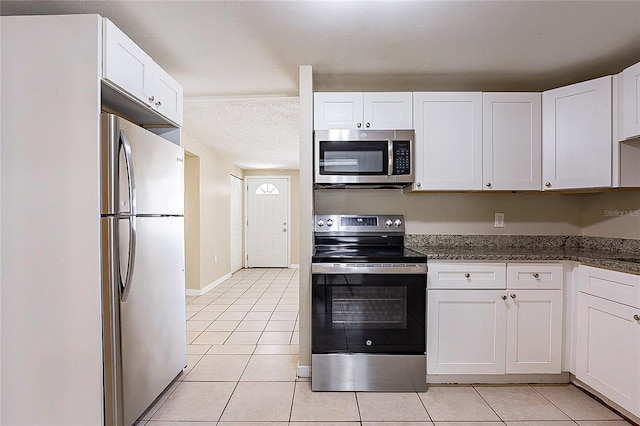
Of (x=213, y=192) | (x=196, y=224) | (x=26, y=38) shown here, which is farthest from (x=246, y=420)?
(x=213, y=192)

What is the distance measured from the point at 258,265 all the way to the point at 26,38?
6.11m

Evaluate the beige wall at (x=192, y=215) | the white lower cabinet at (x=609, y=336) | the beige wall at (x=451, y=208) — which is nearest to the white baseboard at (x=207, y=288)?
the beige wall at (x=192, y=215)

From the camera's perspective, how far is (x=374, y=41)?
6.72ft

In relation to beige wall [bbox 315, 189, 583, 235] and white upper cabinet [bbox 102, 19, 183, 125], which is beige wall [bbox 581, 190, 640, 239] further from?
white upper cabinet [bbox 102, 19, 183, 125]

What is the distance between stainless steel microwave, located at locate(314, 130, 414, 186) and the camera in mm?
2383

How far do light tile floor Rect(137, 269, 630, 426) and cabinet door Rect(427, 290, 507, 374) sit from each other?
0.16 m

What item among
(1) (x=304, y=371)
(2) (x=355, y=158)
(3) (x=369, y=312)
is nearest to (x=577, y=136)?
(2) (x=355, y=158)

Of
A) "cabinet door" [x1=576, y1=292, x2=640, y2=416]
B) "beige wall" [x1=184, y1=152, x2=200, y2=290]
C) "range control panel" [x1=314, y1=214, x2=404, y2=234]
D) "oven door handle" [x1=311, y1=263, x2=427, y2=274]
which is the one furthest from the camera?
"beige wall" [x1=184, y1=152, x2=200, y2=290]

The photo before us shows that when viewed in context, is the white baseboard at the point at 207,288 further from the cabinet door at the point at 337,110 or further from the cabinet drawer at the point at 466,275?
the cabinet drawer at the point at 466,275

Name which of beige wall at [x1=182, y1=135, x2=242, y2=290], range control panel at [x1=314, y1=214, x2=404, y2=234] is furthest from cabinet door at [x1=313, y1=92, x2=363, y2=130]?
beige wall at [x1=182, y1=135, x2=242, y2=290]

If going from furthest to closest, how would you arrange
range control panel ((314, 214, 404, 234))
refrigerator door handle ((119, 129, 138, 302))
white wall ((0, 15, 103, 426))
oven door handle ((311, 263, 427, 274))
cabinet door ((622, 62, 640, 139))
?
range control panel ((314, 214, 404, 234))
oven door handle ((311, 263, 427, 274))
cabinet door ((622, 62, 640, 139))
refrigerator door handle ((119, 129, 138, 302))
white wall ((0, 15, 103, 426))

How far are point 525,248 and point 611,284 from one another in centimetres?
77

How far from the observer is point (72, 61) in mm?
1536

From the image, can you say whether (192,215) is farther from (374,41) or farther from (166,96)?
(374,41)
